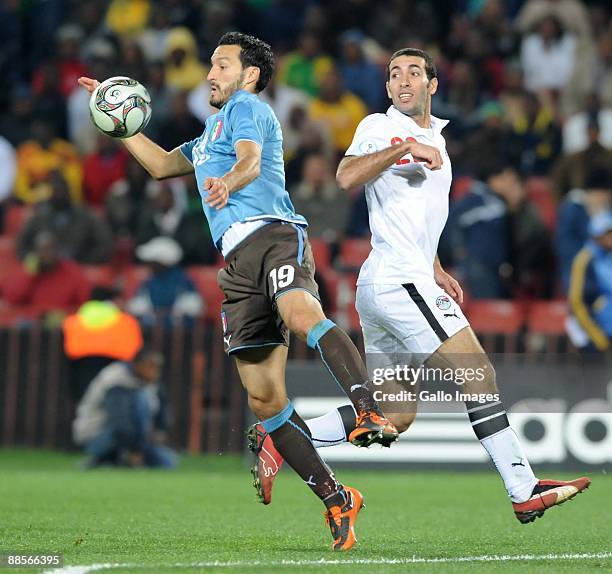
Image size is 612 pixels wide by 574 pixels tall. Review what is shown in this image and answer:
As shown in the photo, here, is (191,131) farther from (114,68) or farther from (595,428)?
(595,428)

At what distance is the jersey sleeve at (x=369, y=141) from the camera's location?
736cm

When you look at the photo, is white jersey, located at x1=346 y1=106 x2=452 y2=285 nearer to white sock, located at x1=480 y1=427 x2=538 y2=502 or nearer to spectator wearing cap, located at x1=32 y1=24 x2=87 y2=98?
white sock, located at x1=480 y1=427 x2=538 y2=502

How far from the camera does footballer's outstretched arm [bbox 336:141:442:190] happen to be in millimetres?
6941

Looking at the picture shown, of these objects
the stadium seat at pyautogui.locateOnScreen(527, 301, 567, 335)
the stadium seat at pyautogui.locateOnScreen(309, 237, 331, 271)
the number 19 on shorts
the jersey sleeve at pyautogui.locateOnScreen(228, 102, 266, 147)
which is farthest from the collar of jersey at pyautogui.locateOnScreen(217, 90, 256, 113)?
the stadium seat at pyautogui.locateOnScreen(309, 237, 331, 271)

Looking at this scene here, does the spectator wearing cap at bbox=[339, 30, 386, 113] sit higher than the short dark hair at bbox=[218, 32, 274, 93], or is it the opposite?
the spectator wearing cap at bbox=[339, 30, 386, 113]

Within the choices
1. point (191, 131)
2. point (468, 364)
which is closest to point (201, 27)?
point (191, 131)

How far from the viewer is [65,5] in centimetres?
1905

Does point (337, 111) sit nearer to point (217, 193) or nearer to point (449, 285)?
point (449, 285)

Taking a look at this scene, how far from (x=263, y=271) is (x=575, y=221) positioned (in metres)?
7.53

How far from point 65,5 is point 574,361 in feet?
30.6

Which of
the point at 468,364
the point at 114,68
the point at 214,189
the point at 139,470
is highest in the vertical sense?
the point at 114,68

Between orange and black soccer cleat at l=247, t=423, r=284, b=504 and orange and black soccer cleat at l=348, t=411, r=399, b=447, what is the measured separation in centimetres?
110

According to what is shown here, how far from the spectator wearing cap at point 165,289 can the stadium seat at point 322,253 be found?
1.26m

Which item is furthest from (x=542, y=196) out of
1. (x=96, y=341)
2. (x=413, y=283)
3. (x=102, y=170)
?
(x=413, y=283)
